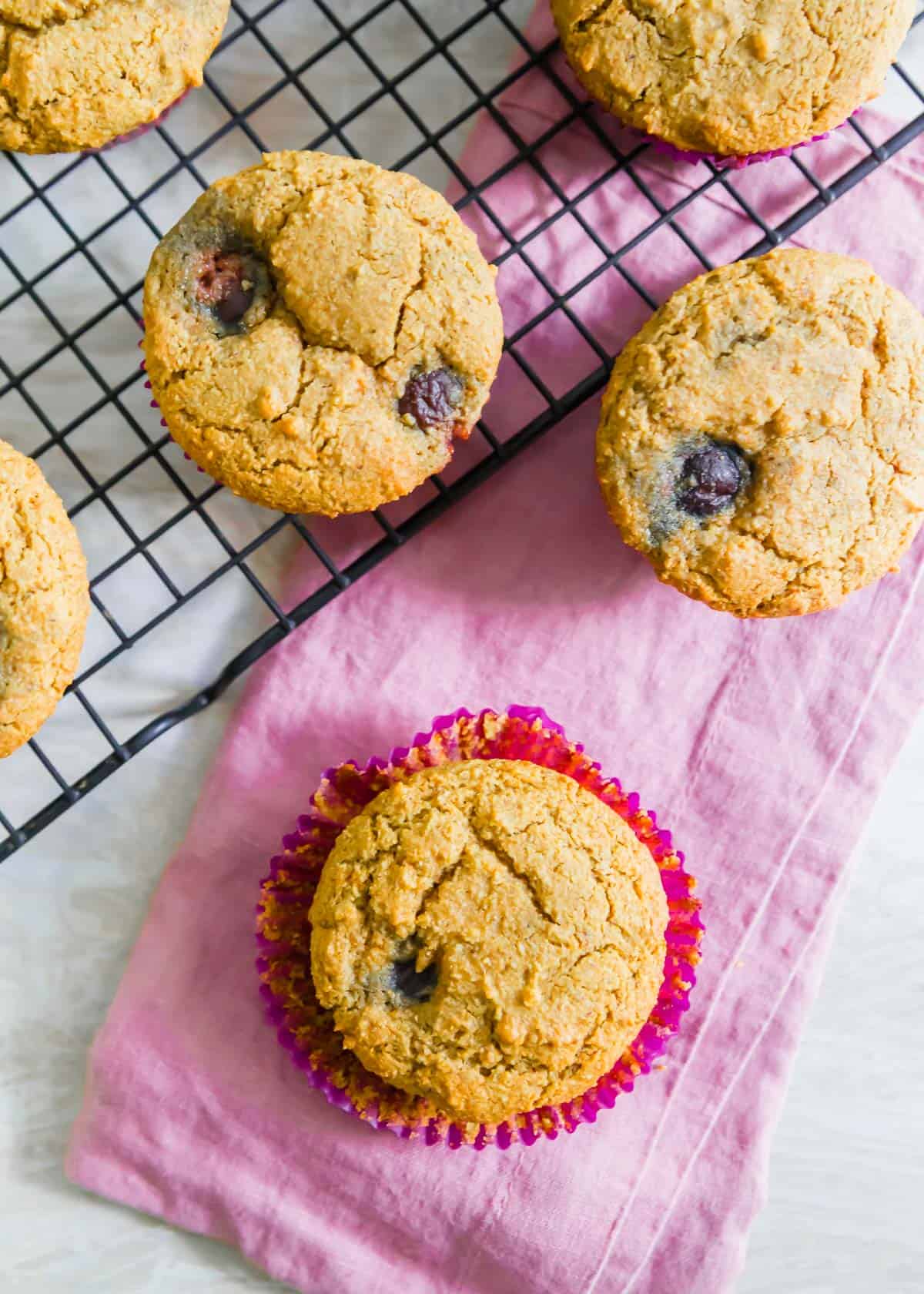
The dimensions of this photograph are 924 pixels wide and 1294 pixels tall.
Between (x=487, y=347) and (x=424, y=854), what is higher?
(x=487, y=347)

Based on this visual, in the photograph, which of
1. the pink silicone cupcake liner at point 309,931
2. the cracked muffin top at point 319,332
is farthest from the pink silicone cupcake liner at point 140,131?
the pink silicone cupcake liner at point 309,931

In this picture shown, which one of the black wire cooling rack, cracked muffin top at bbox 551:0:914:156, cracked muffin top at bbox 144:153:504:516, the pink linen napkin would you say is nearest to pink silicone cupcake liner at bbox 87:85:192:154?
the black wire cooling rack

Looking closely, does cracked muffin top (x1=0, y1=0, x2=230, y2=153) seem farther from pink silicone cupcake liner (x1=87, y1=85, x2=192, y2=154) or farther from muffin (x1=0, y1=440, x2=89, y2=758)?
muffin (x1=0, y1=440, x2=89, y2=758)

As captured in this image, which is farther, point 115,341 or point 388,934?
point 115,341

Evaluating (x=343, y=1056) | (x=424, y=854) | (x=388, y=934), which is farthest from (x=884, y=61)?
(x=343, y=1056)

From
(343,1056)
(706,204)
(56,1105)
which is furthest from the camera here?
(56,1105)

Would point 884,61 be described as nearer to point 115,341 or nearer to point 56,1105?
point 115,341

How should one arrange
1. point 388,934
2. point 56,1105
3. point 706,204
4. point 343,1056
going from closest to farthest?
1. point 388,934
2. point 343,1056
3. point 706,204
4. point 56,1105
